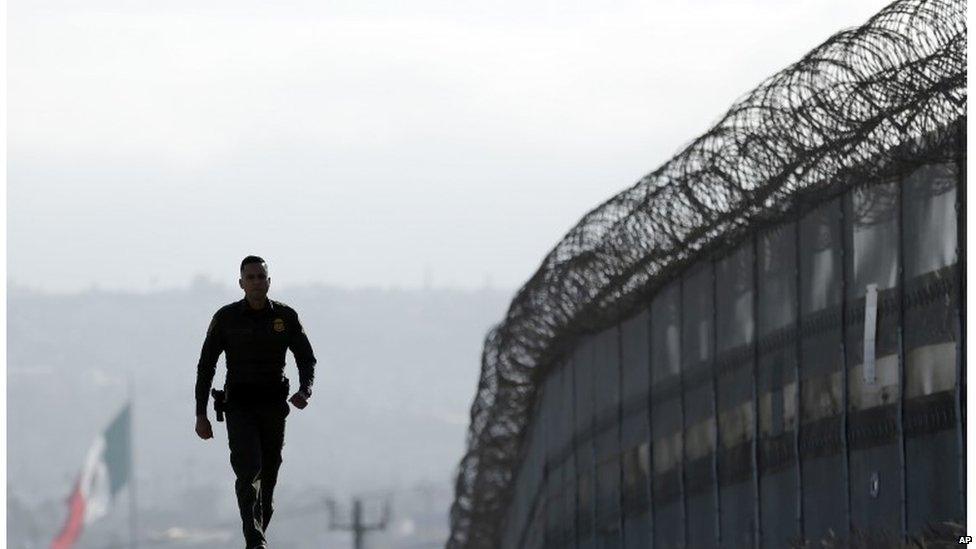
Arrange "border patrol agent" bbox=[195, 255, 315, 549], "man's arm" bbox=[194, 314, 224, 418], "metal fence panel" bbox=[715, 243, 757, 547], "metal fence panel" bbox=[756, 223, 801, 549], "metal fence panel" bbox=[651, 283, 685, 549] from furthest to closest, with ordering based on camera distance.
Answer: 1. "metal fence panel" bbox=[651, 283, 685, 549]
2. "metal fence panel" bbox=[715, 243, 757, 547]
3. "metal fence panel" bbox=[756, 223, 801, 549]
4. "man's arm" bbox=[194, 314, 224, 418]
5. "border patrol agent" bbox=[195, 255, 315, 549]

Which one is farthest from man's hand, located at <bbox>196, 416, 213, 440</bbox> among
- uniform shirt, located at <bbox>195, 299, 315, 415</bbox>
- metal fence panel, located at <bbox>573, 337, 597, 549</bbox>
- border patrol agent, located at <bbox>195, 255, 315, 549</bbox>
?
metal fence panel, located at <bbox>573, 337, 597, 549</bbox>

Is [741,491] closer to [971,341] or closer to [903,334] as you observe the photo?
[903,334]

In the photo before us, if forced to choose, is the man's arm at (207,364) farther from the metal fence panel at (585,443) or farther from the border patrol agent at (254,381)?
the metal fence panel at (585,443)

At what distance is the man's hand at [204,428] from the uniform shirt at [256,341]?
0.25 m

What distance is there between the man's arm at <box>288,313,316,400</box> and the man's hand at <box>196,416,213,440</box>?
1.77ft

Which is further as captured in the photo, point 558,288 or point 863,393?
point 558,288

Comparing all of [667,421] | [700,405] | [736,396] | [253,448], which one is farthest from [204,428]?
[667,421]

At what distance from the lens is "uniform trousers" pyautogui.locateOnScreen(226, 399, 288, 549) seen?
17.7 meters

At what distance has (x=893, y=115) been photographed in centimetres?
2212

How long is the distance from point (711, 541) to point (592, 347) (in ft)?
28.2

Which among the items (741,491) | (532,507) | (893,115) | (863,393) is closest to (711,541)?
(741,491)

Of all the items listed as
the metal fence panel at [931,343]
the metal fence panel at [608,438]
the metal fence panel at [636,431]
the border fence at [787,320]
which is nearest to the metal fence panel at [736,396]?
the border fence at [787,320]

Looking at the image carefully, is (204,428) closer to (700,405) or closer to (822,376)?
(822,376)

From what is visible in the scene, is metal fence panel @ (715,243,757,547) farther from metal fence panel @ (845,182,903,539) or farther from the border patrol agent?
the border patrol agent
